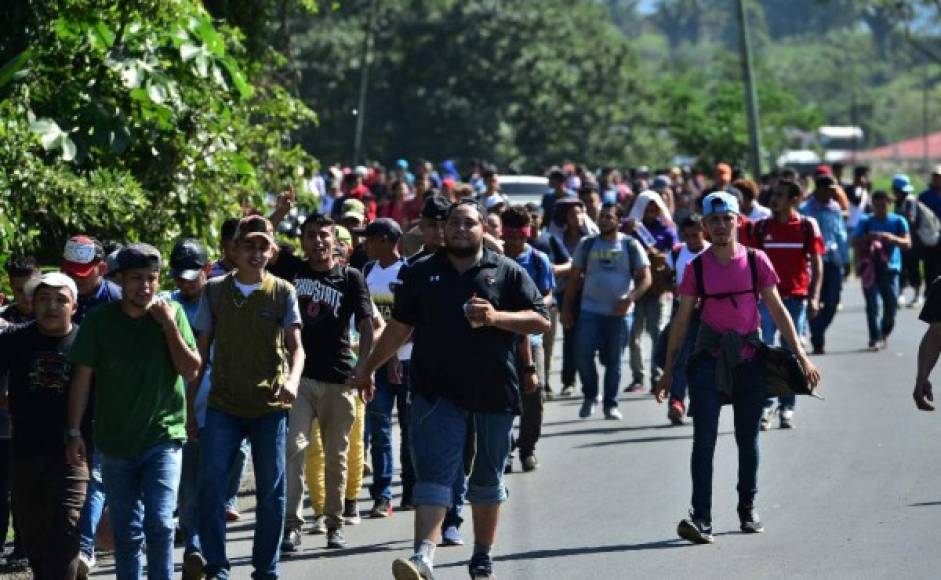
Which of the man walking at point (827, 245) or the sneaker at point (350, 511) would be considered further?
the man walking at point (827, 245)

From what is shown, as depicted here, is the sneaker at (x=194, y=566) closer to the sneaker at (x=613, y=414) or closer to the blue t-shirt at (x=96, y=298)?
the blue t-shirt at (x=96, y=298)

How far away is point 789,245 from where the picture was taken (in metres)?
15.4

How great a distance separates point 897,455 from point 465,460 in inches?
181

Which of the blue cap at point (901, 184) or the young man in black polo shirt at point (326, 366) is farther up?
the blue cap at point (901, 184)

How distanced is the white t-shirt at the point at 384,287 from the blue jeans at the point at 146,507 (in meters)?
3.45

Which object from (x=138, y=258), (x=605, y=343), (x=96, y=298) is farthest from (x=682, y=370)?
(x=138, y=258)

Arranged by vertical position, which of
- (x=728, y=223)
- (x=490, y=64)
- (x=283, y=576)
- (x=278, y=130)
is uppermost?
(x=490, y=64)

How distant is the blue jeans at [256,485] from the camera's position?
9578 millimetres

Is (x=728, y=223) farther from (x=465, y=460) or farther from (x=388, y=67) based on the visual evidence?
(x=388, y=67)

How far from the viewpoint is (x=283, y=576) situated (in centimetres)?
1029

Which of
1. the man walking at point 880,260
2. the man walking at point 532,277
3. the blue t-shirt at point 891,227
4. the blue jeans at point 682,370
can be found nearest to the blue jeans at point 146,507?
the man walking at point 532,277

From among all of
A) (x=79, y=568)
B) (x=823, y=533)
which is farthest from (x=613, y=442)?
(x=79, y=568)

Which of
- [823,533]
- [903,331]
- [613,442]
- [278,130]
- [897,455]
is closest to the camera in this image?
[823,533]

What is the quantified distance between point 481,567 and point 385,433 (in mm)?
2687
